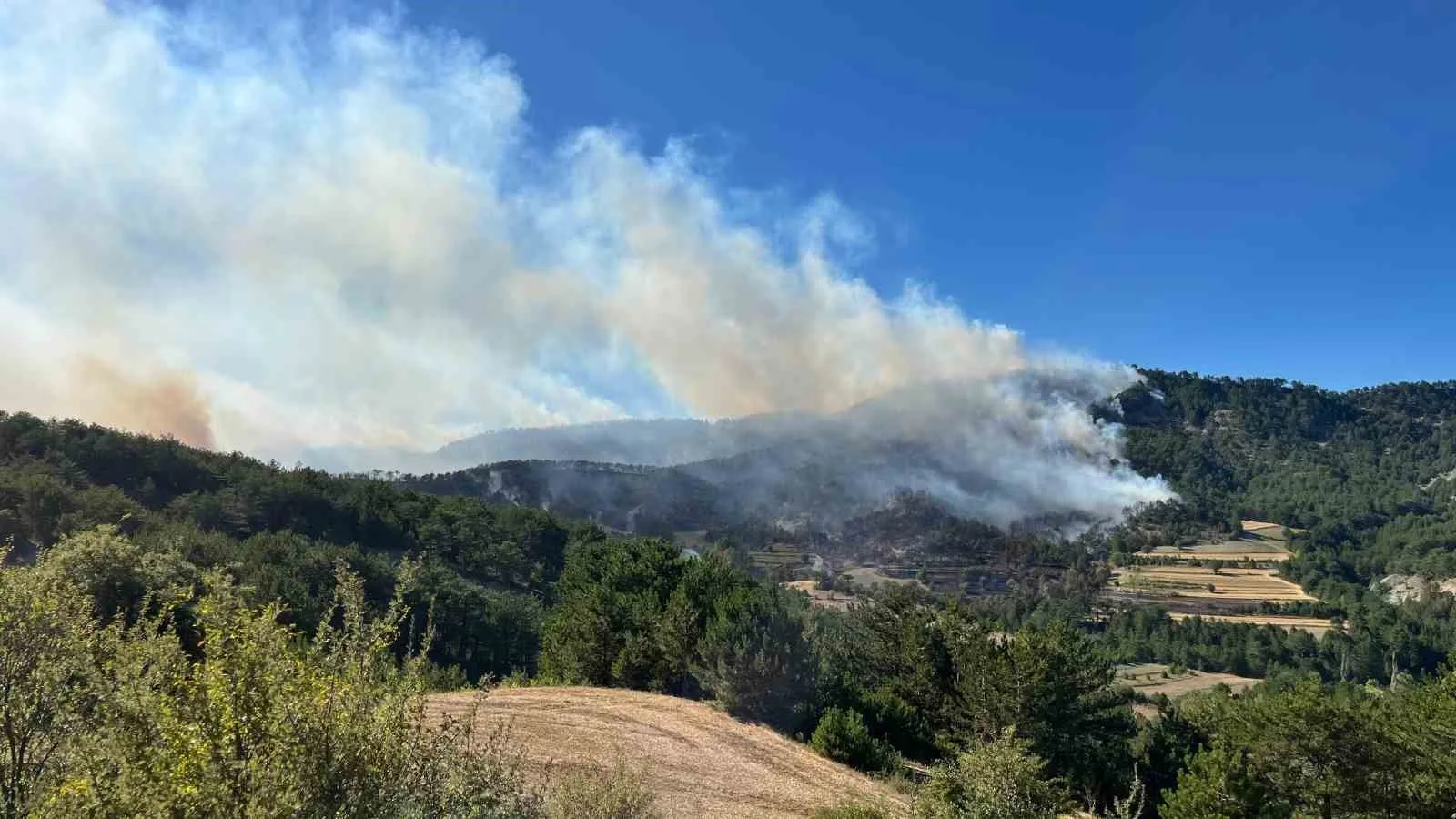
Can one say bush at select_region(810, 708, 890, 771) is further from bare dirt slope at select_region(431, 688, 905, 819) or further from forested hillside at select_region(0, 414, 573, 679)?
forested hillside at select_region(0, 414, 573, 679)

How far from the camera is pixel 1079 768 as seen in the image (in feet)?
109

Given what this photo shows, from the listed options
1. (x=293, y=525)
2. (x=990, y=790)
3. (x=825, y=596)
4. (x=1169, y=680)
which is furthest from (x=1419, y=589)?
(x=293, y=525)

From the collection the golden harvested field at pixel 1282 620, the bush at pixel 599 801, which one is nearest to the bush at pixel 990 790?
the bush at pixel 599 801

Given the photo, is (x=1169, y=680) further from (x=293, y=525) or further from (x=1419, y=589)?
(x=293, y=525)

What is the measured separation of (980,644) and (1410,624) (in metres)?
176

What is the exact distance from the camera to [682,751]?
24.6 metres

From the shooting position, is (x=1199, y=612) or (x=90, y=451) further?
(x=1199, y=612)

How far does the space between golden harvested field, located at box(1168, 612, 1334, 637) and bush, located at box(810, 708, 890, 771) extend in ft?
544

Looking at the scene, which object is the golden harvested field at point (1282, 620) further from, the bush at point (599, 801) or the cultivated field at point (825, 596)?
the bush at point (599, 801)

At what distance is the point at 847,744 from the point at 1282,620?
191m

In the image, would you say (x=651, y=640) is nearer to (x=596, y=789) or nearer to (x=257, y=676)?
(x=596, y=789)

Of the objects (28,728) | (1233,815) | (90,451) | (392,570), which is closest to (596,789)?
(28,728)

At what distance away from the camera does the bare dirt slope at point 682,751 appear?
2095 centimetres

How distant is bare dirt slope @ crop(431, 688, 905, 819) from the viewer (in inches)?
825
